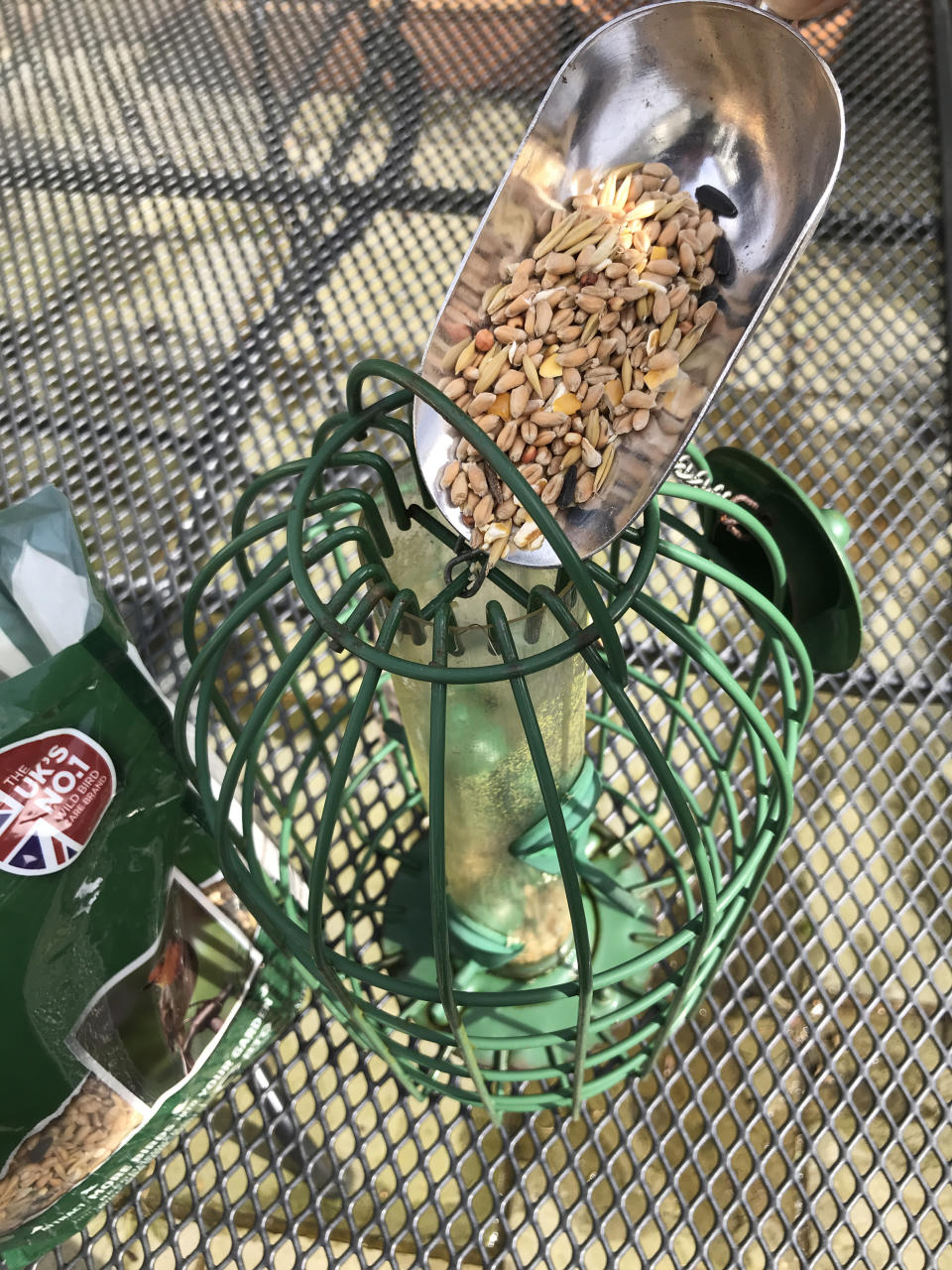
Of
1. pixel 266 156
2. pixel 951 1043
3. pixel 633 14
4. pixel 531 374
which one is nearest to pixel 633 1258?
pixel 951 1043

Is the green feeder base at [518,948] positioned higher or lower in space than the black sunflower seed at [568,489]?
lower

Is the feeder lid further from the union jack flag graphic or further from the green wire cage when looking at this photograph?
the union jack flag graphic

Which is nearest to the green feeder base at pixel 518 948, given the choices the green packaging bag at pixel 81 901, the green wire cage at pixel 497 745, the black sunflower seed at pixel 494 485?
the green wire cage at pixel 497 745

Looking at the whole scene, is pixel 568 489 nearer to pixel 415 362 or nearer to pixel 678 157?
pixel 678 157

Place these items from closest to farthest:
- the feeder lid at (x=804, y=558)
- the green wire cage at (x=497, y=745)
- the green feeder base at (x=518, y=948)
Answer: the green wire cage at (x=497, y=745) < the feeder lid at (x=804, y=558) < the green feeder base at (x=518, y=948)

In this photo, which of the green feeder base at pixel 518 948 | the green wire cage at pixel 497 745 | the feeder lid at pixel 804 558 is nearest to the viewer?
the green wire cage at pixel 497 745

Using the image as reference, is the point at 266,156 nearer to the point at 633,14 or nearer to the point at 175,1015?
the point at 633,14

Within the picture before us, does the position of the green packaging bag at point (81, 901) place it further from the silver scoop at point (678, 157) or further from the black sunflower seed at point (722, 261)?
the black sunflower seed at point (722, 261)

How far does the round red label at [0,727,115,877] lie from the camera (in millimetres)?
347

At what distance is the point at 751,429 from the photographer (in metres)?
0.75

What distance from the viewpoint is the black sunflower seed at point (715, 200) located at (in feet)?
1.18

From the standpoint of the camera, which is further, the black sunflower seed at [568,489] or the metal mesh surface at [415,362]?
the metal mesh surface at [415,362]

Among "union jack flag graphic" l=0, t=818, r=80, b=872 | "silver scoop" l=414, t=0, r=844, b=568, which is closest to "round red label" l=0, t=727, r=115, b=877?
"union jack flag graphic" l=0, t=818, r=80, b=872

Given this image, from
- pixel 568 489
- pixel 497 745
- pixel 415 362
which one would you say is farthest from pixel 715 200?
pixel 415 362
